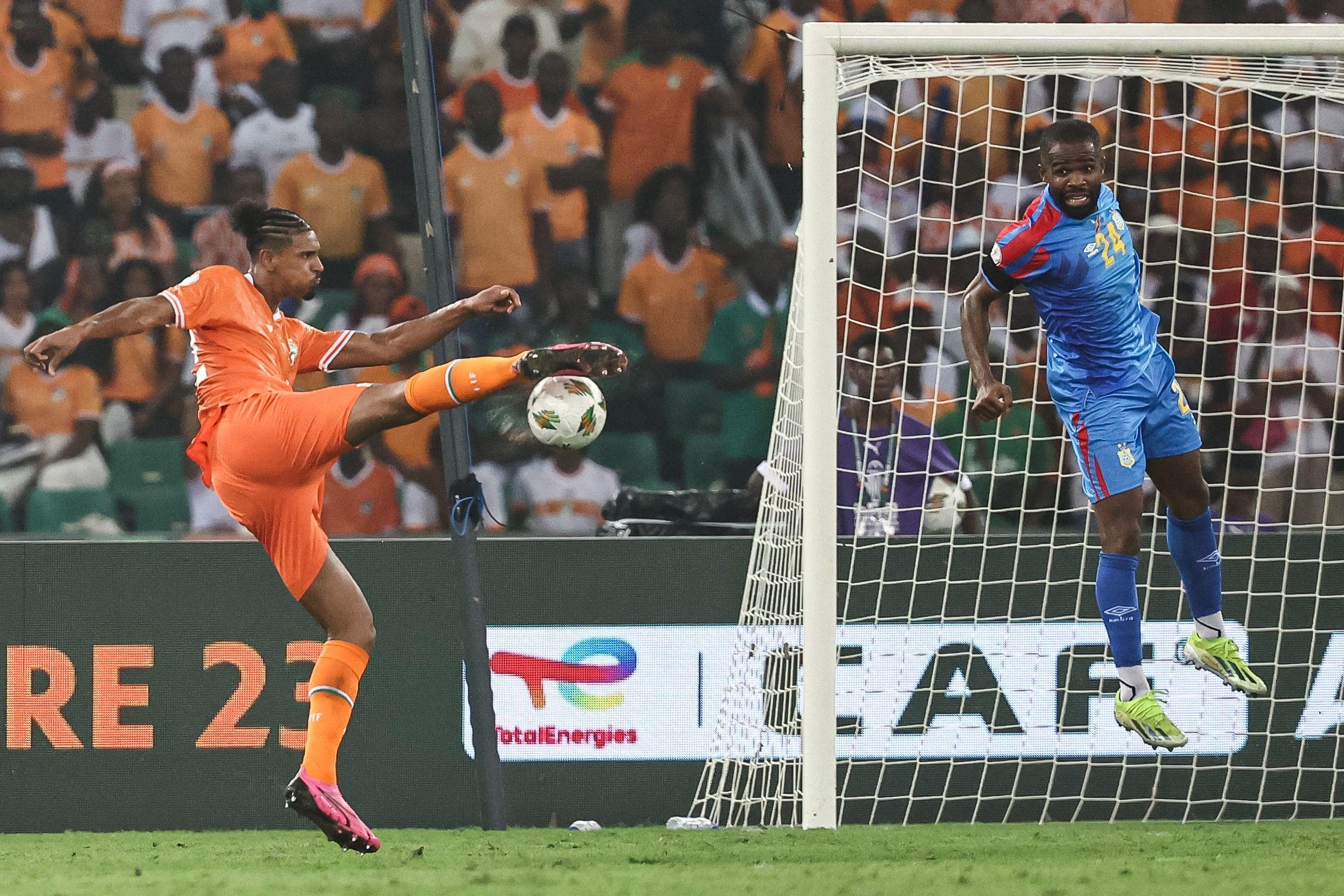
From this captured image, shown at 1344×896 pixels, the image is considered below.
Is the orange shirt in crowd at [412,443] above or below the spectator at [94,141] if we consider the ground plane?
below

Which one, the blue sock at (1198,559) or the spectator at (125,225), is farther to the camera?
the spectator at (125,225)

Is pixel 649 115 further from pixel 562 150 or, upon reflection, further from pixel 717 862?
pixel 717 862

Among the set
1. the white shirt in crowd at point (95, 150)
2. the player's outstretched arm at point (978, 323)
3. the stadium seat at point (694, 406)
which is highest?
the white shirt in crowd at point (95, 150)

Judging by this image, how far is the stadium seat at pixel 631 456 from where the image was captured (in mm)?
7422

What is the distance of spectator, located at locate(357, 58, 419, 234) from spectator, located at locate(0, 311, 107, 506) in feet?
4.67

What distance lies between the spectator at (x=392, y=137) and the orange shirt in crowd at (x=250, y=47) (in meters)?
0.35

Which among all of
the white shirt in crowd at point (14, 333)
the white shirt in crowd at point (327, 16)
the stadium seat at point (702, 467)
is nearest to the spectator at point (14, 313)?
the white shirt in crowd at point (14, 333)

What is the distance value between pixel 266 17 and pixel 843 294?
10.8 feet

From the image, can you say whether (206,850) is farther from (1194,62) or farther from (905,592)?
(1194,62)

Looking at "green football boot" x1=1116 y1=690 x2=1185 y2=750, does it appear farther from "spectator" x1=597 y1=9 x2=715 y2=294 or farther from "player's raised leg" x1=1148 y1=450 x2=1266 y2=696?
"spectator" x1=597 y1=9 x2=715 y2=294

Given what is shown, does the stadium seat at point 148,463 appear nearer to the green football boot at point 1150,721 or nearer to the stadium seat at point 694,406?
the stadium seat at point 694,406

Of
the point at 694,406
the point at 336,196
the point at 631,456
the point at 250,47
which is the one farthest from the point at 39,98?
the point at 694,406

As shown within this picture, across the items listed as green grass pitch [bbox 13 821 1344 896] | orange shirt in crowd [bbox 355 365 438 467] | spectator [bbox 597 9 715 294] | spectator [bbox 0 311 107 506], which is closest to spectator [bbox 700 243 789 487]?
spectator [bbox 597 9 715 294]

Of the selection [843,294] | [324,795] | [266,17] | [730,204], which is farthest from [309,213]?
[324,795]
